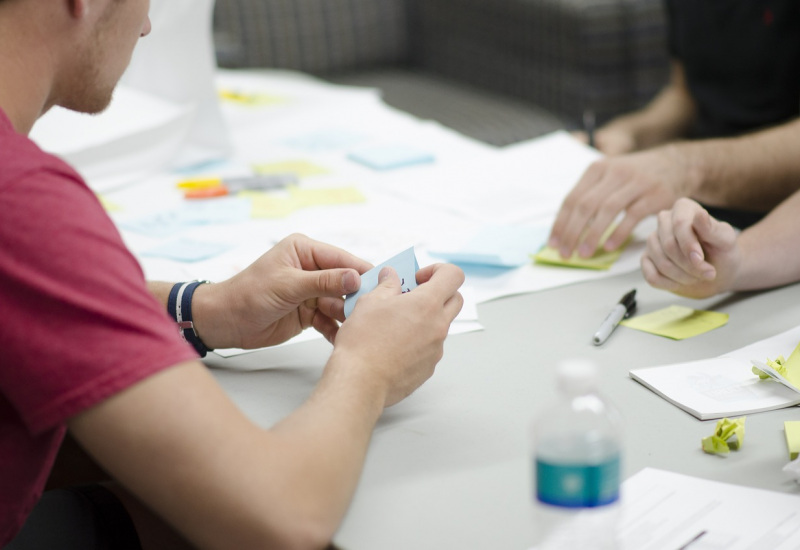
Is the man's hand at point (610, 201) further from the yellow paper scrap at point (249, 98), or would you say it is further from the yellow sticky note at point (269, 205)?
the yellow paper scrap at point (249, 98)

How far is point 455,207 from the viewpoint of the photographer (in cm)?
156

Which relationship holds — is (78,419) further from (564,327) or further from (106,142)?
(106,142)

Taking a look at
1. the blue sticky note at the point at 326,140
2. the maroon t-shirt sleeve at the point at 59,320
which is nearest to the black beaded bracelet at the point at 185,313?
the maroon t-shirt sleeve at the point at 59,320

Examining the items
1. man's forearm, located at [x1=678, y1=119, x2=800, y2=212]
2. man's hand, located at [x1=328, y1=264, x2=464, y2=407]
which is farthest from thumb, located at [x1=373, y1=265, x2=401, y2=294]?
man's forearm, located at [x1=678, y1=119, x2=800, y2=212]

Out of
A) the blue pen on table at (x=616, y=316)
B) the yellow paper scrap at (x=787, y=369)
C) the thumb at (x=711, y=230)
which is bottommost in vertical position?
the blue pen on table at (x=616, y=316)

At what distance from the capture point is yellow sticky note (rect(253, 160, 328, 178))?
1769mm

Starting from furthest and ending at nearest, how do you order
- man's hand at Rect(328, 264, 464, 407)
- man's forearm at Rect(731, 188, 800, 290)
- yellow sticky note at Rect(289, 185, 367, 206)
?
yellow sticky note at Rect(289, 185, 367, 206) → man's forearm at Rect(731, 188, 800, 290) → man's hand at Rect(328, 264, 464, 407)

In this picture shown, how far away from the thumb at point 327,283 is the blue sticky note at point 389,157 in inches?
31.4

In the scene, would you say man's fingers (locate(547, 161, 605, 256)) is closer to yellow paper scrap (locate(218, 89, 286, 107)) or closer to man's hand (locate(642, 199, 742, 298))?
man's hand (locate(642, 199, 742, 298))

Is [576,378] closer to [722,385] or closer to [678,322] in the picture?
[722,385]

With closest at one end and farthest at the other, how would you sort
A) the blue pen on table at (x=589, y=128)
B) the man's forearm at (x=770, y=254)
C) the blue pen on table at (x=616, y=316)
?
the blue pen on table at (x=616, y=316), the man's forearm at (x=770, y=254), the blue pen on table at (x=589, y=128)

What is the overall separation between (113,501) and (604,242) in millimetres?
781

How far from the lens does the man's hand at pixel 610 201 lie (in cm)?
135

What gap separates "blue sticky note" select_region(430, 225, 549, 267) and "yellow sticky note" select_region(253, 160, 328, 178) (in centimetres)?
46
